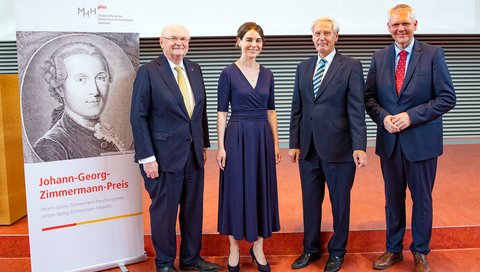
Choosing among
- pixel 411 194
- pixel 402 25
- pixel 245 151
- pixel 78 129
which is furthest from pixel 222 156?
pixel 402 25

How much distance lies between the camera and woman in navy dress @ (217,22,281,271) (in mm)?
2668

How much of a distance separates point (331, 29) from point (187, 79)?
2.90ft

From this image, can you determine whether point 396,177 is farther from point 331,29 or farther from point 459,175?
point 459,175

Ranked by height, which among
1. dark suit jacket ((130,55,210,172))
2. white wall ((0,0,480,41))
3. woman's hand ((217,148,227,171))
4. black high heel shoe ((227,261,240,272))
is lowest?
black high heel shoe ((227,261,240,272))

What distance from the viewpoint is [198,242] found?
9.46ft

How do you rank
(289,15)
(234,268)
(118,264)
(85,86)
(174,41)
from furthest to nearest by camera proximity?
(289,15)
(118,264)
(234,268)
(85,86)
(174,41)

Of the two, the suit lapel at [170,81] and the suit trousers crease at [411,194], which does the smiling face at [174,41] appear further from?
the suit trousers crease at [411,194]

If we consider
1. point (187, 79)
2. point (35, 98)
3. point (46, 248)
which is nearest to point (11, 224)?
point (46, 248)

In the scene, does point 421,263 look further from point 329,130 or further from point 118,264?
point 118,264

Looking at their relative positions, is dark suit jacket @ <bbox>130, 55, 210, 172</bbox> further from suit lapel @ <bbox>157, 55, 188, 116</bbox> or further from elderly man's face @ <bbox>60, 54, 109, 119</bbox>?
elderly man's face @ <bbox>60, 54, 109, 119</bbox>

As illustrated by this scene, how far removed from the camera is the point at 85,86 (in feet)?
8.80

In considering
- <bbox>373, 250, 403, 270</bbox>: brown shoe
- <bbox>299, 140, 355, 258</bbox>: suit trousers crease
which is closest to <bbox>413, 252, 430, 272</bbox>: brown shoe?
<bbox>373, 250, 403, 270</bbox>: brown shoe

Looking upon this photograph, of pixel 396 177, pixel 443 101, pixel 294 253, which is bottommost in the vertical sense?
pixel 294 253

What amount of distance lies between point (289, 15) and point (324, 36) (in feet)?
10.0
